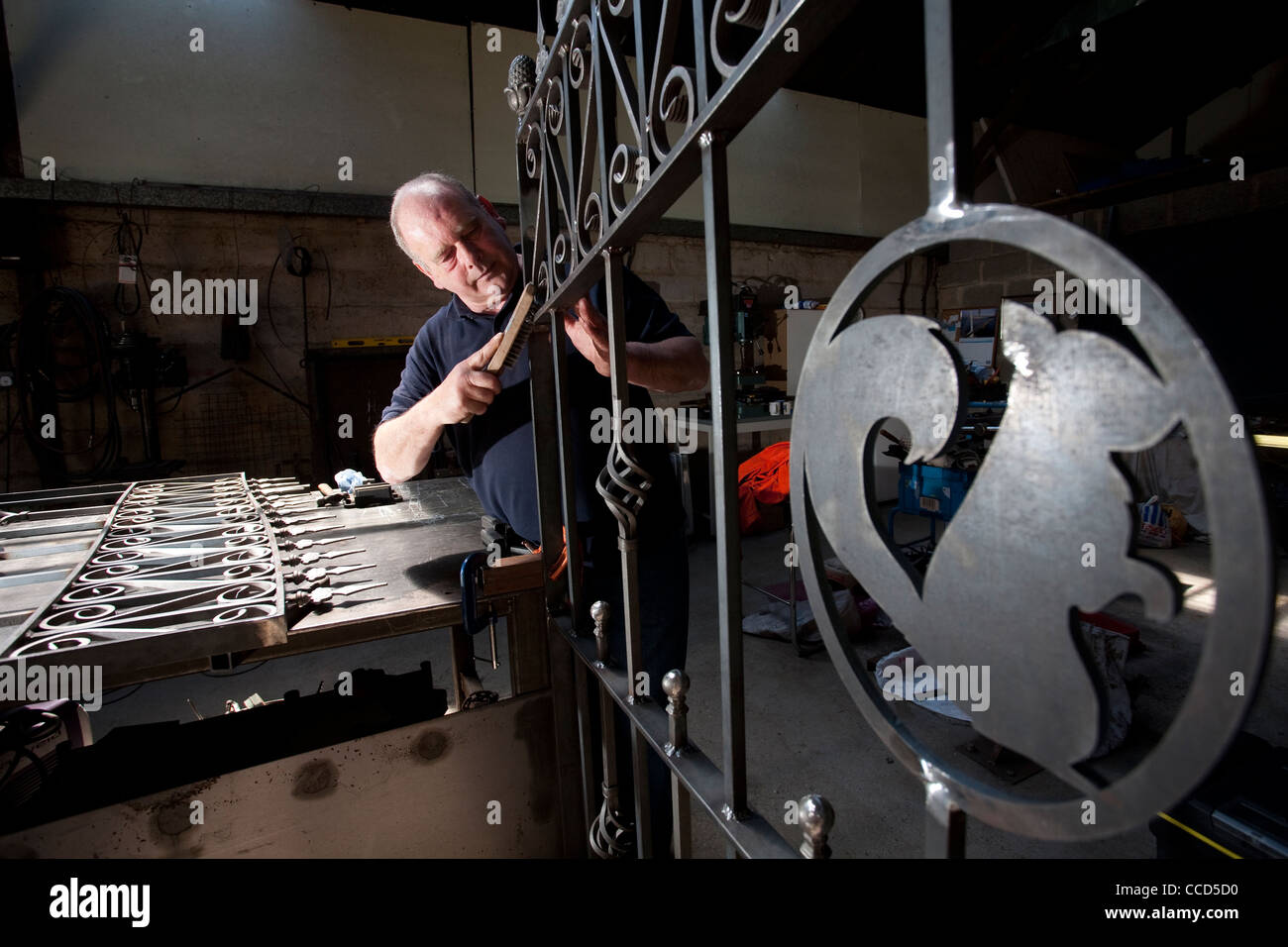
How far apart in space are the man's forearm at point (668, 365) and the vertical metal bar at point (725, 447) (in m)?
0.65

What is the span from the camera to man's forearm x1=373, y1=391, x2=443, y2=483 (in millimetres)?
1401

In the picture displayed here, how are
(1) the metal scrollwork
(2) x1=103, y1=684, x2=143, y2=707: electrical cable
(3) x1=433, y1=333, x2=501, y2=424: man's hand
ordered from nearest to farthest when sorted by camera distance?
(1) the metal scrollwork
(3) x1=433, y1=333, x2=501, y2=424: man's hand
(2) x1=103, y1=684, x2=143, y2=707: electrical cable

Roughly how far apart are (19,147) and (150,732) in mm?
4144

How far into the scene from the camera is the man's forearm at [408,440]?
4.60ft

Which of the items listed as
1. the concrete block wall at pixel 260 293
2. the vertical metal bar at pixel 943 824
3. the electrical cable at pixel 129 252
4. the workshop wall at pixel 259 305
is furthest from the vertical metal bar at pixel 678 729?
the electrical cable at pixel 129 252

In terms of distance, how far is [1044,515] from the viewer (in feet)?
0.98

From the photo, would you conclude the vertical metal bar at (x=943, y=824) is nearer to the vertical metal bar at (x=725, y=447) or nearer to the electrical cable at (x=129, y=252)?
the vertical metal bar at (x=725, y=447)

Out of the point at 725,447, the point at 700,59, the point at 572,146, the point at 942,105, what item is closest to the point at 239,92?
the point at 572,146

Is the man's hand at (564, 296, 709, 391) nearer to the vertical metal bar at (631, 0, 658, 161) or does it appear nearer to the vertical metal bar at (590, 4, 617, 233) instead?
the vertical metal bar at (590, 4, 617, 233)

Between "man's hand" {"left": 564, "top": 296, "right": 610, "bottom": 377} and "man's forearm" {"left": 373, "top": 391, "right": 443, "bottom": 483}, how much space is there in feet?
1.41

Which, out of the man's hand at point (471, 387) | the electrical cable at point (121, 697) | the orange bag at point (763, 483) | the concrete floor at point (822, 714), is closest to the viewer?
the man's hand at point (471, 387)

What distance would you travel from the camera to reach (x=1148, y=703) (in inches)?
105

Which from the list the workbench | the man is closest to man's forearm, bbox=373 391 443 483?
the man
